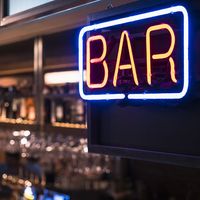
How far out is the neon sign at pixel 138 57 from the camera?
4.02 feet

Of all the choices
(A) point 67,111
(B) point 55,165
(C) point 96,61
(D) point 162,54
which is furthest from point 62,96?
(D) point 162,54

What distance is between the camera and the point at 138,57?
135 cm

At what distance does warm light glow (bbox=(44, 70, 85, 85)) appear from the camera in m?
3.39

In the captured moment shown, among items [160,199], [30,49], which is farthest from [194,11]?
[30,49]

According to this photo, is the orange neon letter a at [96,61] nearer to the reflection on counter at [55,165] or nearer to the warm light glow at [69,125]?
the warm light glow at [69,125]

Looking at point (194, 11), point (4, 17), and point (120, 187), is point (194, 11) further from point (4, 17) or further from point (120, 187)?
point (120, 187)

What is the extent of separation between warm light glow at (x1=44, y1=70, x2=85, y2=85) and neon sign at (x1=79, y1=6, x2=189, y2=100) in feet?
6.02

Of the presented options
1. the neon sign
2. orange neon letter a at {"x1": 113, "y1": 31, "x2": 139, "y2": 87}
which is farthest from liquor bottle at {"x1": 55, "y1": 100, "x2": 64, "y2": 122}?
orange neon letter a at {"x1": 113, "y1": 31, "x2": 139, "y2": 87}

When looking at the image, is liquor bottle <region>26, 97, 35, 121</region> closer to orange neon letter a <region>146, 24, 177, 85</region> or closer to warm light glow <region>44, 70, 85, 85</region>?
warm light glow <region>44, 70, 85, 85</region>

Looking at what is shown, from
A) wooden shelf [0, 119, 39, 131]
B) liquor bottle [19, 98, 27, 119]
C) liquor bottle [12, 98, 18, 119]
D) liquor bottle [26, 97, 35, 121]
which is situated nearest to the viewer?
wooden shelf [0, 119, 39, 131]

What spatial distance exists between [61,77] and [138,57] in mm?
2221

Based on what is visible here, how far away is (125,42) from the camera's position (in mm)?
1395

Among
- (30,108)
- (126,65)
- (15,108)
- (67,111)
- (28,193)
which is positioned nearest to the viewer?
(126,65)

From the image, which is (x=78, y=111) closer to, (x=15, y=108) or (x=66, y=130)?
(x=66, y=130)
